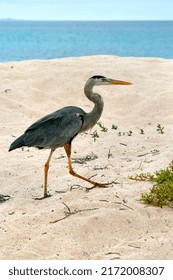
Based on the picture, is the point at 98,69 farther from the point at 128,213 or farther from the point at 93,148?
the point at 128,213

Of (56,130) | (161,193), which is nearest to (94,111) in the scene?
(56,130)

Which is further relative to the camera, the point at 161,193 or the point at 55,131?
the point at 55,131

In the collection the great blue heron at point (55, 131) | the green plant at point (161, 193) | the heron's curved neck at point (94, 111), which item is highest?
the heron's curved neck at point (94, 111)

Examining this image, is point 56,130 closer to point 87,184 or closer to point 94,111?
point 94,111

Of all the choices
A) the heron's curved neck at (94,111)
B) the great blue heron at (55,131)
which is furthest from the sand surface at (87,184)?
the heron's curved neck at (94,111)

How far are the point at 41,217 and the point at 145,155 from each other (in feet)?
8.34

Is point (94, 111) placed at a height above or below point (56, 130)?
above

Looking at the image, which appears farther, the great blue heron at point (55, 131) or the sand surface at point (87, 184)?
the great blue heron at point (55, 131)

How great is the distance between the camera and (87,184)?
6422mm

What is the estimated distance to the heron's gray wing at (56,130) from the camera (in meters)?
5.95

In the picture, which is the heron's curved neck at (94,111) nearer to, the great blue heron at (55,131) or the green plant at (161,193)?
the great blue heron at (55,131)

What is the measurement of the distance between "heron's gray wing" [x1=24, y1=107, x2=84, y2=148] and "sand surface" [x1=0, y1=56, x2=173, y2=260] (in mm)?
587

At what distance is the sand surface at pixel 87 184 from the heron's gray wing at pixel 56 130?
1.93 ft

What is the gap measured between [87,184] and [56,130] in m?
0.88
